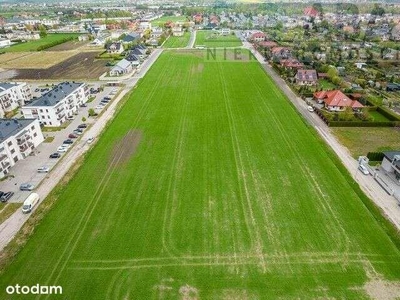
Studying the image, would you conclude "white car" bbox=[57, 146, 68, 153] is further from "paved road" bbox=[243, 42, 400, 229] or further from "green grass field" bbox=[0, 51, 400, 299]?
"paved road" bbox=[243, 42, 400, 229]

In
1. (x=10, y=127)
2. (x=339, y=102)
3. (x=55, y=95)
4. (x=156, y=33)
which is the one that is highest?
(x=156, y=33)

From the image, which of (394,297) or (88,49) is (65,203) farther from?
(88,49)

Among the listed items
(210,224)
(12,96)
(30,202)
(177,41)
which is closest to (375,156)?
(210,224)

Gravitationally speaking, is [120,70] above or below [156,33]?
below

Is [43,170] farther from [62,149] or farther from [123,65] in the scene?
[123,65]

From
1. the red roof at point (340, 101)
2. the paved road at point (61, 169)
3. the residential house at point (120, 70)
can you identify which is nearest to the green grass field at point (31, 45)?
the residential house at point (120, 70)

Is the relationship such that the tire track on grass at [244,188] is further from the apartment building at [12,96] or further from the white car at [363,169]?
the apartment building at [12,96]

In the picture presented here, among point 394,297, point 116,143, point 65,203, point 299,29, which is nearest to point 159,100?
point 116,143
